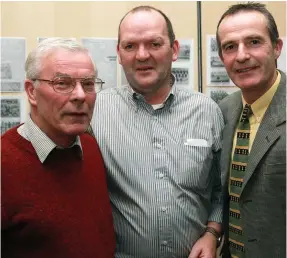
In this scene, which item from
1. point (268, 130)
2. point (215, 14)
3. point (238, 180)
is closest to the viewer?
point (268, 130)

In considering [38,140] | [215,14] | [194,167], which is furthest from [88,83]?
[215,14]

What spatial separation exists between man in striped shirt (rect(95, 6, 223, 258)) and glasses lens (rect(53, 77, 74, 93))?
1.33 ft

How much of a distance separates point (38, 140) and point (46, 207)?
220mm

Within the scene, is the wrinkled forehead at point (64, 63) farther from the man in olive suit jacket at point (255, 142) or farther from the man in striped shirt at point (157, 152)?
the man in olive suit jacket at point (255, 142)

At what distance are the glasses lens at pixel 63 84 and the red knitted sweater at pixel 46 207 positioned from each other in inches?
8.1

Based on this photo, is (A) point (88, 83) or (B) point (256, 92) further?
(B) point (256, 92)

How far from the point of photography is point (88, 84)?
3.99 feet

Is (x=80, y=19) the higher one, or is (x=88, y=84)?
(x=80, y=19)

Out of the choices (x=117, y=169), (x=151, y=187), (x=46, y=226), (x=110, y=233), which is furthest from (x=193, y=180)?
(x=46, y=226)

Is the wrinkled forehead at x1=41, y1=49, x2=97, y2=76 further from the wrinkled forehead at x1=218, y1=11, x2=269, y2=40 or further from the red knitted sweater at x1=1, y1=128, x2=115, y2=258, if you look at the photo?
the wrinkled forehead at x1=218, y1=11, x2=269, y2=40

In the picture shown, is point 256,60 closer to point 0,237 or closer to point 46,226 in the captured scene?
point 46,226

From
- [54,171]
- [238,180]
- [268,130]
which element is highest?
[268,130]

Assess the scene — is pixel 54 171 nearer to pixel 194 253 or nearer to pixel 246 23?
pixel 194 253

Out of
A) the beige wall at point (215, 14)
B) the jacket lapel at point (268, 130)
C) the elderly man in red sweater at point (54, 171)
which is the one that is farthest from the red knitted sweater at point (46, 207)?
the beige wall at point (215, 14)
